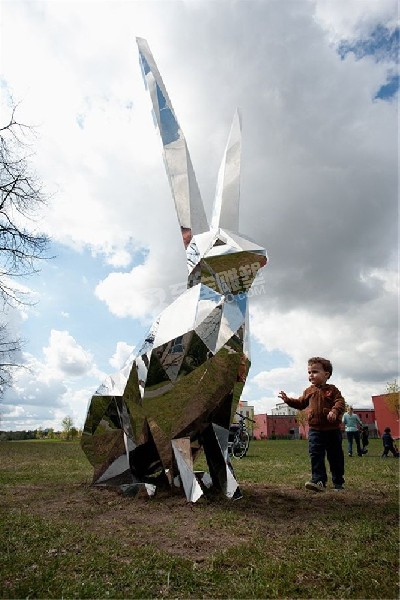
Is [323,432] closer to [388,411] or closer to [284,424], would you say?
[388,411]

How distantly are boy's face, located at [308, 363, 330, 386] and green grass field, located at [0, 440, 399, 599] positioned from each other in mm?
1483

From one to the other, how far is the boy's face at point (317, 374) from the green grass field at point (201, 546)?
4.87 ft

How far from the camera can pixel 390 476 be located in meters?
8.34

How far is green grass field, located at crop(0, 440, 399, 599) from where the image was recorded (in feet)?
9.38

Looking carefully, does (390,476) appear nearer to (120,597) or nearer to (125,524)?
(125,524)

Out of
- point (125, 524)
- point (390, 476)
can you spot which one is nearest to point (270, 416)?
point (390, 476)

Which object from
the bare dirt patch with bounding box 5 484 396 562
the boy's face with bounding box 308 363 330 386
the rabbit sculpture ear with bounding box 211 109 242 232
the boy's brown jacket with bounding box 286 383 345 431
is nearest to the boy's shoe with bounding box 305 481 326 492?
the bare dirt patch with bounding box 5 484 396 562

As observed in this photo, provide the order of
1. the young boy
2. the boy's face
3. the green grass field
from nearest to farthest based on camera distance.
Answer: the green grass field, the young boy, the boy's face

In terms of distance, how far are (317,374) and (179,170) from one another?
11.5ft

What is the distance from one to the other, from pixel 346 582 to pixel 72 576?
1.78 meters

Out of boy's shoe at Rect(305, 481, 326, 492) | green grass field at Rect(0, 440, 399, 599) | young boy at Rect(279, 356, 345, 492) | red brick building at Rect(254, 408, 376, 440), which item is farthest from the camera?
red brick building at Rect(254, 408, 376, 440)

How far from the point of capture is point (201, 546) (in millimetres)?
3693

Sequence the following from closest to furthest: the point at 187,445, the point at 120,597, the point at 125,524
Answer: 1. the point at 120,597
2. the point at 125,524
3. the point at 187,445

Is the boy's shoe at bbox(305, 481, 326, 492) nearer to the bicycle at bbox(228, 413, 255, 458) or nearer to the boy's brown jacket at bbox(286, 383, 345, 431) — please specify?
the boy's brown jacket at bbox(286, 383, 345, 431)
